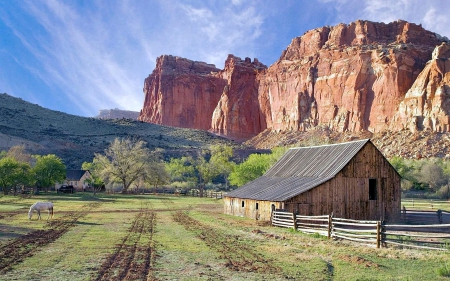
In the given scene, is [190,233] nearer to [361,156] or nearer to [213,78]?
[361,156]

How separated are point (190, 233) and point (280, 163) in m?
14.7

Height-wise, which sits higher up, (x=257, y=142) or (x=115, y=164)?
(x=257, y=142)

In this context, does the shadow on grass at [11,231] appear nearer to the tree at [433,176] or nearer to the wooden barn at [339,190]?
the wooden barn at [339,190]

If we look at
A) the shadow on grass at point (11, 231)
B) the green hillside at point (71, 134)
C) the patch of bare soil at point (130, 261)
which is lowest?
the patch of bare soil at point (130, 261)

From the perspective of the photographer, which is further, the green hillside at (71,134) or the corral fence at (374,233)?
the green hillside at (71,134)

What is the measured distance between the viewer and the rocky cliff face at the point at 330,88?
8475cm

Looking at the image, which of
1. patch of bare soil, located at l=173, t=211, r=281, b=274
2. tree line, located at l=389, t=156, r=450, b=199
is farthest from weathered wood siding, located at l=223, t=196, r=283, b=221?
tree line, located at l=389, t=156, r=450, b=199

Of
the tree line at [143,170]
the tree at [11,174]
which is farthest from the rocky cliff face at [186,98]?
the tree at [11,174]

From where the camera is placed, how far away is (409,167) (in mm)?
59781

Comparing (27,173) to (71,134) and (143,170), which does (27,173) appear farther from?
(71,134)

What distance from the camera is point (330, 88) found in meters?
106

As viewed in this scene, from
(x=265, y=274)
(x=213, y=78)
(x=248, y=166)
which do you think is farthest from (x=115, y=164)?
(x=213, y=78)

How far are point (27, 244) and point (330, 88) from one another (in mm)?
99203

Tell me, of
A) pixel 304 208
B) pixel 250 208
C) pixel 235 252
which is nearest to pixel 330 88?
pixel 250 208
